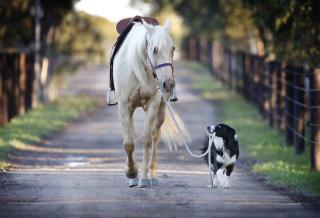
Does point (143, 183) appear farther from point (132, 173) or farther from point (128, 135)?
point (128, 135)

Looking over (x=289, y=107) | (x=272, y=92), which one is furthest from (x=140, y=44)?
(x=272, y=92)

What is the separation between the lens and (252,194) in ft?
34.6

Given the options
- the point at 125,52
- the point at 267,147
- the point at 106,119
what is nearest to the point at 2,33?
the point at 106,119

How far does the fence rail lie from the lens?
792 inches

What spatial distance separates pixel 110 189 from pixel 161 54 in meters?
1.77

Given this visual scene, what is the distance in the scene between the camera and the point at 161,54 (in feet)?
35.5

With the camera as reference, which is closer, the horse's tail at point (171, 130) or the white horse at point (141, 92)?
the white horse at point (141, 92)

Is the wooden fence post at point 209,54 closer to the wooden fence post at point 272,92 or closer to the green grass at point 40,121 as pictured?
the green grass at point 40,121

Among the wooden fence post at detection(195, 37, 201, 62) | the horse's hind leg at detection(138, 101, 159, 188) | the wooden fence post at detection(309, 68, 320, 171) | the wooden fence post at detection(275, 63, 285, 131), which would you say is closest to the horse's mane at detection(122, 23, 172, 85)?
the horse's hind leg at detection(138, 101, 159, 188)

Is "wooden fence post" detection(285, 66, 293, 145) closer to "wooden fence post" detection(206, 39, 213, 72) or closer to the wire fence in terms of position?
the wire fence

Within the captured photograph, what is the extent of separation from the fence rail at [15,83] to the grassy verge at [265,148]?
532cm

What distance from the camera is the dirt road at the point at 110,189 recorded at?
9.08 meters

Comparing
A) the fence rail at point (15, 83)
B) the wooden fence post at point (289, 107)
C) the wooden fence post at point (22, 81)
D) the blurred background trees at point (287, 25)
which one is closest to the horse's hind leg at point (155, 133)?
the blurred background trees at point (287, 25)

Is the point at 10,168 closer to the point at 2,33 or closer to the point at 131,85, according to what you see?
the point at 131,85
